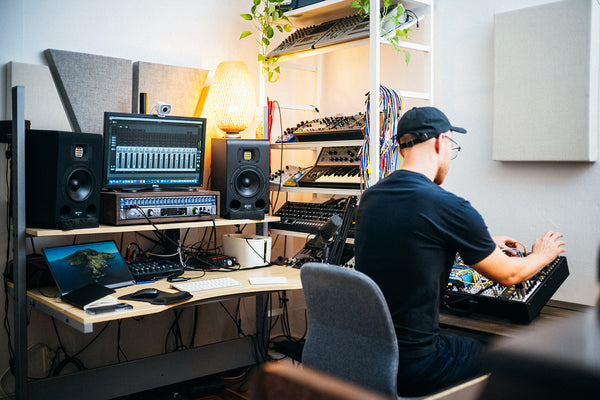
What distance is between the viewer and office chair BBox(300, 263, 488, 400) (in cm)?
162

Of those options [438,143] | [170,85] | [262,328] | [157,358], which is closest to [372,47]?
[438,143]

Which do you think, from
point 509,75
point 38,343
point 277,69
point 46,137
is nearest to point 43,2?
point 46,137

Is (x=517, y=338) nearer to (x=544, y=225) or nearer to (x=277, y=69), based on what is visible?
(x=544, y=225)

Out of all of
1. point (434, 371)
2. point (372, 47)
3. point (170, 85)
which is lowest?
point (434, 371)

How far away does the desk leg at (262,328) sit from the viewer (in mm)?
3402

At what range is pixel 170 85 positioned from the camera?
3246 mm

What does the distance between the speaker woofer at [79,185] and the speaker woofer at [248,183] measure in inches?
31.5

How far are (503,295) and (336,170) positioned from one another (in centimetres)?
138

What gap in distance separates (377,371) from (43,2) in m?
2.46

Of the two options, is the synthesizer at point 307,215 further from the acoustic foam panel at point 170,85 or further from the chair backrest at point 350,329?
the chair backrest at point 350,329

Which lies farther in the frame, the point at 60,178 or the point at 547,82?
the point at 547,82

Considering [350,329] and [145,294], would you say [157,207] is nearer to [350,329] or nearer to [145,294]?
[145,294]

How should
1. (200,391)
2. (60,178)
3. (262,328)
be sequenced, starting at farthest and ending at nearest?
(262,328) → (200,391) → (60,178)

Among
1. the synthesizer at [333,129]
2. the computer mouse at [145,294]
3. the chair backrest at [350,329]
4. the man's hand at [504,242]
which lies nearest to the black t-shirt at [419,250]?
the chair backrest at [350,329]
